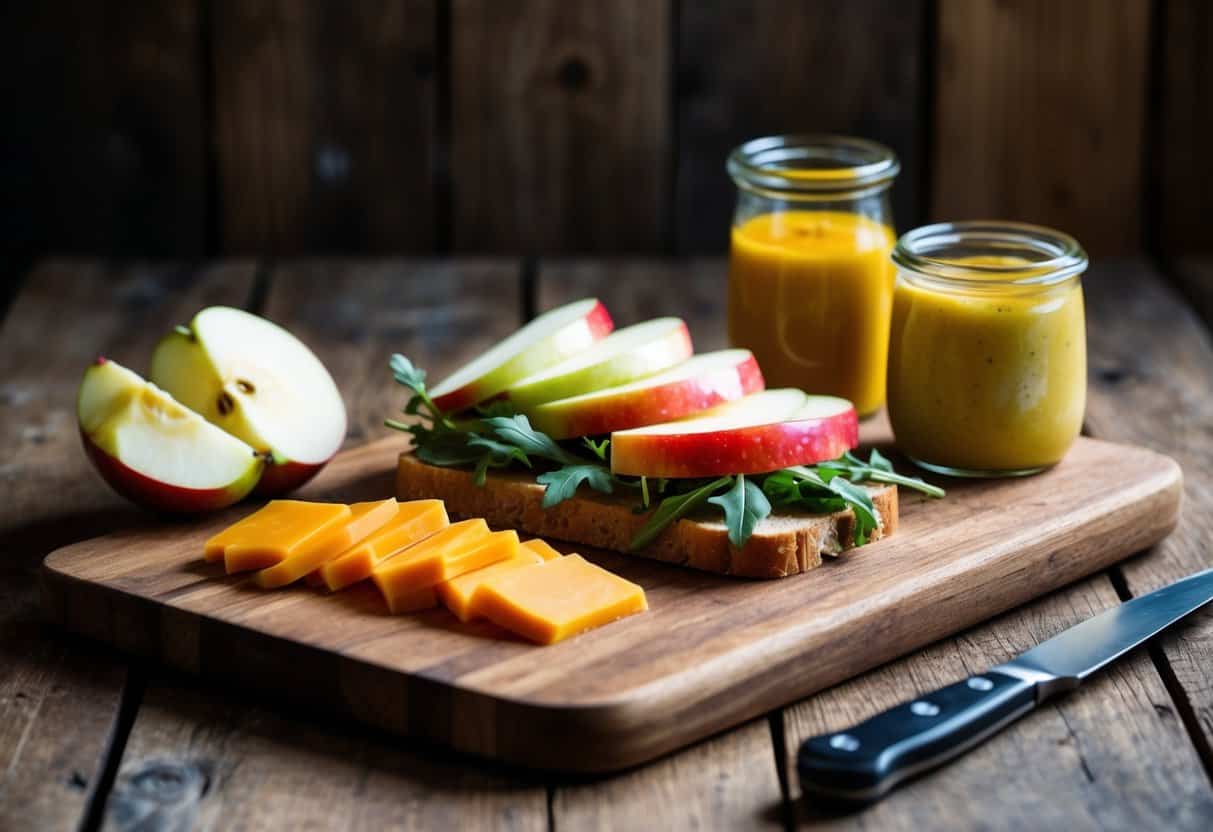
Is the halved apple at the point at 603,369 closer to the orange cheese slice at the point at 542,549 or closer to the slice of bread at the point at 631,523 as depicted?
the slice of bread at the point at 631,523

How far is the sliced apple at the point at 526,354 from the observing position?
201 centimetres

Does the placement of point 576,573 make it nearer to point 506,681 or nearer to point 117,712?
point 506,681

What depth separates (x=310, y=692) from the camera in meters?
1.54

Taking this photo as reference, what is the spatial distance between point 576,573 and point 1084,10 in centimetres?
234

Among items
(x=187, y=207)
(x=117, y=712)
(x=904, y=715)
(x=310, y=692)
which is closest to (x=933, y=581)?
(x=904, y=715)

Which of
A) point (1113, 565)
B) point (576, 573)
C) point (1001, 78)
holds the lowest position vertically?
point (1113, 565)

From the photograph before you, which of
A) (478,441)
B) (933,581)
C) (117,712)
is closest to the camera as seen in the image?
(117,712)

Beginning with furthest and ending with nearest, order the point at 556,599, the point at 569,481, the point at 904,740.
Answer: the point at 569,481 → the point at 556,599 → the point at 904,740

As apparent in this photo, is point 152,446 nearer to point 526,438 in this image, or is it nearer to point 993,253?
point 526,438

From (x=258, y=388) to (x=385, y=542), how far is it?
411 mm

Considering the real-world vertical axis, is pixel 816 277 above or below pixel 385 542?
above

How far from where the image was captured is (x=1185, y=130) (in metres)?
3.53

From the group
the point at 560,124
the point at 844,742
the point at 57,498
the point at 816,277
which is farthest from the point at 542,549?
the point at 560,124

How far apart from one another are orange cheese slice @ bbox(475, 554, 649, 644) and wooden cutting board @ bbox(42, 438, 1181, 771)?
17 mm
